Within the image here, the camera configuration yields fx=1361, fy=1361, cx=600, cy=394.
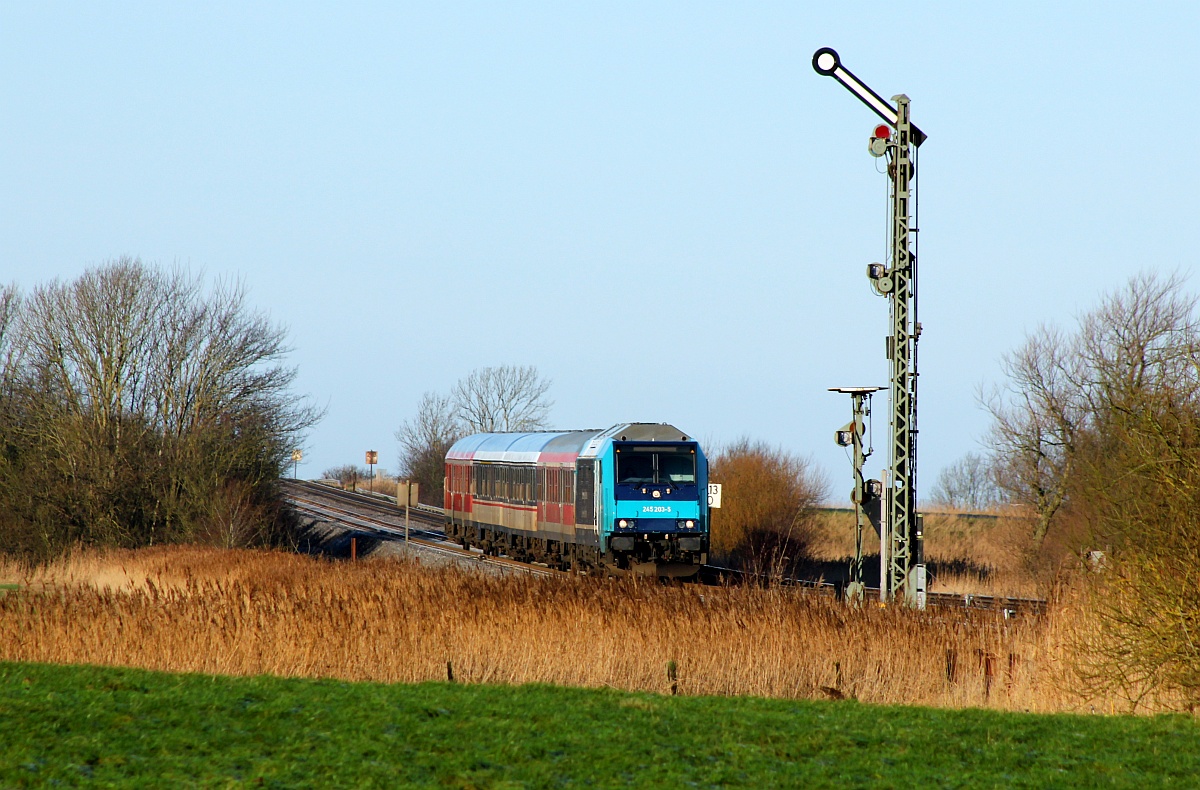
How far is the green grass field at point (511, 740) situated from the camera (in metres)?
8.40

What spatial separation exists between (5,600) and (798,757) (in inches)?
404

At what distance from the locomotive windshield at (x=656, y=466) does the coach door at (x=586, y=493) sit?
2.40ft

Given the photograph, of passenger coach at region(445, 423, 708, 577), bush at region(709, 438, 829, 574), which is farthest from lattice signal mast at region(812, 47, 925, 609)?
bush at region(709, 438, 829, 574)

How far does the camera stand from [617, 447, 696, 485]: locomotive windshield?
2742cm

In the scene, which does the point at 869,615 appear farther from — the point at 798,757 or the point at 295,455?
the point at 295,455

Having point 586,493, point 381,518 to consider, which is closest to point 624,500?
point 586,493

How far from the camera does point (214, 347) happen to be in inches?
1761

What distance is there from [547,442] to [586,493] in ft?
14.0

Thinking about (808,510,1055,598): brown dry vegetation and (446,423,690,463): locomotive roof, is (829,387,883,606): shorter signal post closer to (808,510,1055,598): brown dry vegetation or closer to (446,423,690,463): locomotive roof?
(808,510,1055,598): brown dry vegetation

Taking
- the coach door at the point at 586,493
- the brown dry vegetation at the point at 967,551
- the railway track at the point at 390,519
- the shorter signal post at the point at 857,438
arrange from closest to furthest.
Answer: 1. the shorter signal post at the point at 857,438
2. the coach door at the point at 586,493
3. the brown dry vegetation at the point at 967,551
4. the railway track at the point at 390,519

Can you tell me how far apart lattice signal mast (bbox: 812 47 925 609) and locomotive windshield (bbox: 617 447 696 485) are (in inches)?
401

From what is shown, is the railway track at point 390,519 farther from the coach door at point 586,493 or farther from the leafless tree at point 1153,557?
the leafless tree at point 1153,557

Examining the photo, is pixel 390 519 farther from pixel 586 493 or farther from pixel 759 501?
pixel 586 493

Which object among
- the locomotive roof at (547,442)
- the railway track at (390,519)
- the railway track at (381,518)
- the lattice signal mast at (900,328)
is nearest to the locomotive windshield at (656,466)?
the locomotive roof at (547,442)
